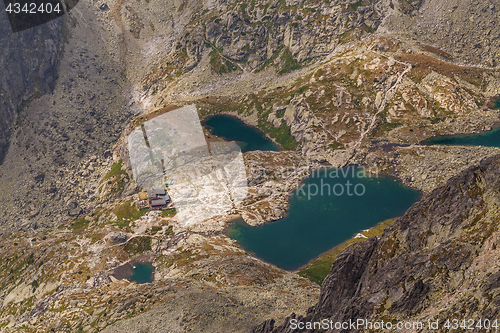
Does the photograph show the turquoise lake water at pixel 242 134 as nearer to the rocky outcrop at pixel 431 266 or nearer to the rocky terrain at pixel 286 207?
the rocky terrain at pixel 286 207

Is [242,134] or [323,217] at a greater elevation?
[242,134]

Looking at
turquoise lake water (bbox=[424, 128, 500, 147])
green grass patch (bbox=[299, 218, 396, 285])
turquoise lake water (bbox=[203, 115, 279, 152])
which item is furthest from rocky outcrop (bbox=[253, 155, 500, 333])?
turquoise lake water (bbox=[203, 115, 279, 152])

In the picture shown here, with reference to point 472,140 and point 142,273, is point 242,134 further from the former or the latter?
point 472,140

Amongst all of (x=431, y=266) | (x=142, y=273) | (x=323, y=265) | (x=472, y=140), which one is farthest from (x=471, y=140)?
(x=142, y=273)

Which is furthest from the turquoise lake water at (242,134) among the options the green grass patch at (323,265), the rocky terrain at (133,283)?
the green grass patch at (323,265)

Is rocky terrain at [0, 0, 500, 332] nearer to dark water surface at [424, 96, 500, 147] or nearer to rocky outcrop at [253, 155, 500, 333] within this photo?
rocky outcrop at [253, 155, 500, 333]

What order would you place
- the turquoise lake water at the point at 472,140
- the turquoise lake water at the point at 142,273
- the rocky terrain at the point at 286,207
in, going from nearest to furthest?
the rocky terrain at the point at 286,207, the turquoise lake water at the point at 142,273, the turquoise lake water at the point at 472,140
